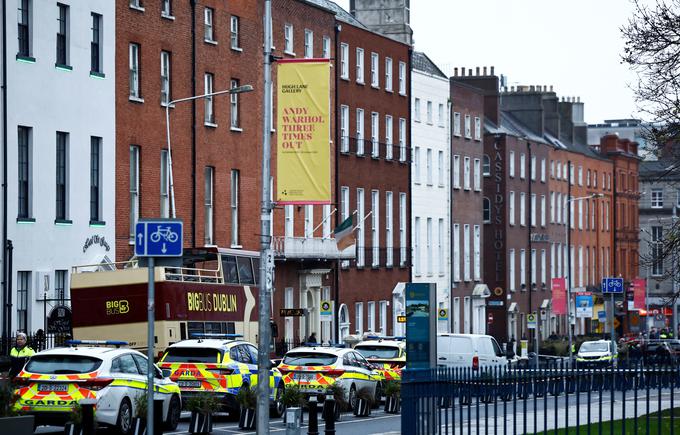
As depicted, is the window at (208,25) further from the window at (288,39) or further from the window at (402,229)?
the window at (402,229)

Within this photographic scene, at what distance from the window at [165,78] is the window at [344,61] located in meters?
16.3

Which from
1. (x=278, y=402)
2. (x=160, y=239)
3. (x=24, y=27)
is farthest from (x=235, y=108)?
(x=160, y=239)

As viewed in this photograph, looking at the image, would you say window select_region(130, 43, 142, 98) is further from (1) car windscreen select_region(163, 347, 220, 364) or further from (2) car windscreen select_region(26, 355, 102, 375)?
(2) car windscreen select_region(26, 355, 102, 375)

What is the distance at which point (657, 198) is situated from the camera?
13750 centimetres

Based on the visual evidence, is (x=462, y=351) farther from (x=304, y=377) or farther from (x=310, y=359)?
(x=304, y=377)

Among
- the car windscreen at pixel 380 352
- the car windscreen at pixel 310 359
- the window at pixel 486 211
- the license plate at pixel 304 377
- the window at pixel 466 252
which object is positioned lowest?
the license plate at pixel 304 377

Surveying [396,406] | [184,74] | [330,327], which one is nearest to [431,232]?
[330,327]

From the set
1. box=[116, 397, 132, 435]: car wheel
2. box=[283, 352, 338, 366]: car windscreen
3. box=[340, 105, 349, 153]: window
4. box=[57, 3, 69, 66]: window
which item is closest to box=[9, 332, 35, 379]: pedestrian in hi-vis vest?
box=[283, 352, 338, 366]: car windscreen

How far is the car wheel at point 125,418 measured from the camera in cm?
2812

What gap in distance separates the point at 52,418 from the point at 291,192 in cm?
599

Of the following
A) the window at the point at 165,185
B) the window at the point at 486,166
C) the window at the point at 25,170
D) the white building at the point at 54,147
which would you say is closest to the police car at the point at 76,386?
the white building at the point at 54,147

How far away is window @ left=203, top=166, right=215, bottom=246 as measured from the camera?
56969mm

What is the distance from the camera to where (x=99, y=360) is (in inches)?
1109

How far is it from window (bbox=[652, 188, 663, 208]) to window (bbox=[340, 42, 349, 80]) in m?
71.2
